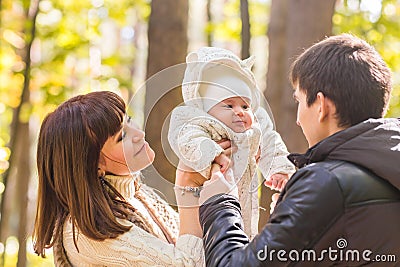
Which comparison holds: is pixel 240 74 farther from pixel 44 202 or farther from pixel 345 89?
pixel 44 202

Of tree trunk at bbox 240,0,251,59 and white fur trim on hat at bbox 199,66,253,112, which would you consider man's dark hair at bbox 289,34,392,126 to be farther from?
tree trunk at bbox 240,0,251,59

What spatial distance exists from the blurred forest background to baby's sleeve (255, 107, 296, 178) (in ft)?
1.11

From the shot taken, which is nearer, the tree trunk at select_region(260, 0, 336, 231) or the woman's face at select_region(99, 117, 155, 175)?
the woman's face at select_region(99, 117, 155, 175)

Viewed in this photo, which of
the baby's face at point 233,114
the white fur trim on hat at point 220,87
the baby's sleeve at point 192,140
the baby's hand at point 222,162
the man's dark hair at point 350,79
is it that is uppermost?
the man's dark hair at point 350,79

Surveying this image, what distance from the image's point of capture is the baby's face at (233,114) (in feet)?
7.41

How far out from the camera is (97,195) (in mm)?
2230

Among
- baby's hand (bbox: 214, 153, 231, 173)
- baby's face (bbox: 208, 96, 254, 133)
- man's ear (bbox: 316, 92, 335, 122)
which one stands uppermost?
man's ear (bbox: 316, 92, 335, 122)

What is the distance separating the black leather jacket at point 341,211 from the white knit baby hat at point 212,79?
585mm

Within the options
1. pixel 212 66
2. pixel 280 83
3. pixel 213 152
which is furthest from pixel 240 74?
pixel 280 83

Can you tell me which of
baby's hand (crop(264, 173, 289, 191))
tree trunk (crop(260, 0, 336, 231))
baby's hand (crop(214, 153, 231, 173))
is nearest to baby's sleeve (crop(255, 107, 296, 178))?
baby's hand (crop(264, 173, 289, 191))

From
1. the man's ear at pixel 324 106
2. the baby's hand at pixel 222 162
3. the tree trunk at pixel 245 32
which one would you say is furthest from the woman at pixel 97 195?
the tree trunk at pixel 245 32

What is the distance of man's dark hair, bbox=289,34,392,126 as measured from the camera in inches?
71.5

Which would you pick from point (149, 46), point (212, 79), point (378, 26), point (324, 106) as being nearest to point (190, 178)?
point (212, 79)

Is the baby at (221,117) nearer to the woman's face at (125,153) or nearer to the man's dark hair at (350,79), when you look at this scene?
the woman's face at (125,153)
